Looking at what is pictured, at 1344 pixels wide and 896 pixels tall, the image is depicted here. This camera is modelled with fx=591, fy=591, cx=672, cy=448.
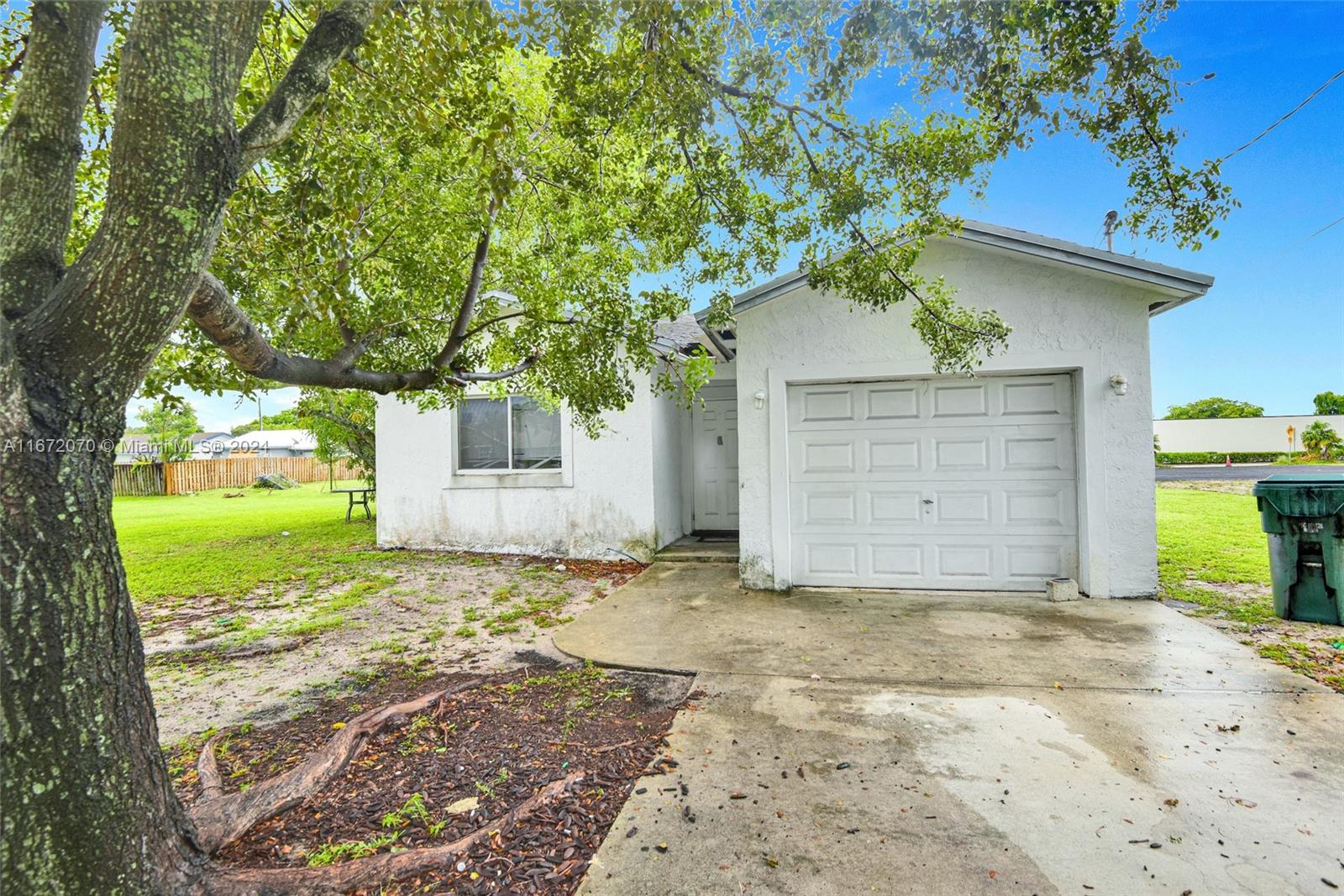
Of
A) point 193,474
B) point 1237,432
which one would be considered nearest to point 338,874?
point 193,474

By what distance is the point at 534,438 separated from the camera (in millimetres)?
9352

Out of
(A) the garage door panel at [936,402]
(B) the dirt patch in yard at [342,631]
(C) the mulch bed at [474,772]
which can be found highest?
(A) the garage door panel at [936,402]

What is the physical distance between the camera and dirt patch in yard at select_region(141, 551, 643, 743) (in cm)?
407

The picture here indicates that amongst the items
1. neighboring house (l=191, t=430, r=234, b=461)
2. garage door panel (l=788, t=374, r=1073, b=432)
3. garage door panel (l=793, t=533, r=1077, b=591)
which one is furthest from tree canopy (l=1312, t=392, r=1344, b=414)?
neighboring house (l=191, t=430, r=234, b=461)

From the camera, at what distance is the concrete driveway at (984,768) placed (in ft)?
7.14

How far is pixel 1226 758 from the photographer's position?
2.93m

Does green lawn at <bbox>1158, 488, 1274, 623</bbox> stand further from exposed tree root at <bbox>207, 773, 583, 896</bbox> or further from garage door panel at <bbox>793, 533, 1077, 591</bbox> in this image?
exposed tree root at <bbox>207, 773, 583, 896</bbox>

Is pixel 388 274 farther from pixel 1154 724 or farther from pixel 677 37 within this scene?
pixel 1154 724

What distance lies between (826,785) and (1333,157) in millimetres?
10174

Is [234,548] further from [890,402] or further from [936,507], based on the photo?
[936,507]

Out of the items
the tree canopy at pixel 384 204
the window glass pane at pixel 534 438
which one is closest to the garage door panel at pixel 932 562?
the tree canopy at pixel 384 204

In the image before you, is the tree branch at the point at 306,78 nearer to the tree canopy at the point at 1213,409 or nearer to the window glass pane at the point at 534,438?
the window glass pane at the point at 534,438

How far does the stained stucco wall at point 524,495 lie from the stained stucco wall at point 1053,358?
2.63 m

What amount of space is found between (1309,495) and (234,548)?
14289mm
